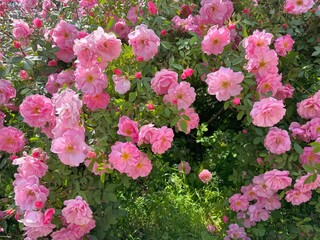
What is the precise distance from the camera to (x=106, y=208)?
224 centimetres

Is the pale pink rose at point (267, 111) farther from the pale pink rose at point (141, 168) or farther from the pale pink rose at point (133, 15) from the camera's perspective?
the pale pink rose at point (133, 15)

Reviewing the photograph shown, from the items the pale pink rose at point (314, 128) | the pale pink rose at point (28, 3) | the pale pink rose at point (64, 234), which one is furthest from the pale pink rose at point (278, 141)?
the pale pink rose at point (28, 3)

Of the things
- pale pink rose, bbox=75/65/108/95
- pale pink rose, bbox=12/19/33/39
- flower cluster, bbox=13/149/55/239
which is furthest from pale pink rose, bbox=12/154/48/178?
pale pink rose, bbox=12/19/33/39

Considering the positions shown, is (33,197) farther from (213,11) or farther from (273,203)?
(213,11)

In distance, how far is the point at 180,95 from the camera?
2088mm

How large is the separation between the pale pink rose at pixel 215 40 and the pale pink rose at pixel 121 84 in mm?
388

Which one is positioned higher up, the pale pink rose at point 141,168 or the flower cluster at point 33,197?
the pale pink rose at point 141,168

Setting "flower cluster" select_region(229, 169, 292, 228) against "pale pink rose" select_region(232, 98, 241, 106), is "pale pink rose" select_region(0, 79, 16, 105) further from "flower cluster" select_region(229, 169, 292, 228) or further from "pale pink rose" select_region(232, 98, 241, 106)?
"flower cluster" select_region(229, 169, 292, 228)

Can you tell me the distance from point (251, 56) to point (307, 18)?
606 millimetres

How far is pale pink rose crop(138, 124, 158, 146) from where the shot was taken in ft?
6.49

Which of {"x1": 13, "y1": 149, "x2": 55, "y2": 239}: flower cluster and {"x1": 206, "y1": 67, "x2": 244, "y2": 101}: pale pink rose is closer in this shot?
{"x1": 13, "y1": 149, "x2": 55, "y2": 239}: flower cluster

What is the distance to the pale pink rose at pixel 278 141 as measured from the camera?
2.15 metres

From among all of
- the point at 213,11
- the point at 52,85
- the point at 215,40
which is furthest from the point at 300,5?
the point at 52,85

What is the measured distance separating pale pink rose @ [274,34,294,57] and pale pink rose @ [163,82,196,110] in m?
0.53
